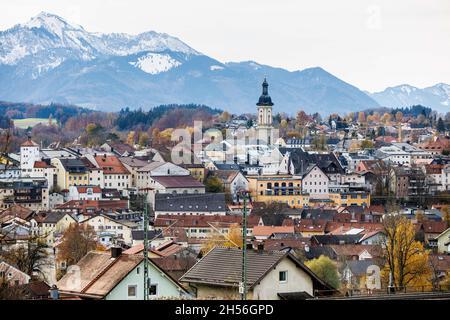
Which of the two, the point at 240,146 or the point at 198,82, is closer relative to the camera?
the point at 240,146

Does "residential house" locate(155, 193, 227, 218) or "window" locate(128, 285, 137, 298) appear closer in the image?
"window" locate(128, 285, 137, 298)

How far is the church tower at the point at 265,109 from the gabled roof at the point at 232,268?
3653cm

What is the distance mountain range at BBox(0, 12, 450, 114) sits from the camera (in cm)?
3666

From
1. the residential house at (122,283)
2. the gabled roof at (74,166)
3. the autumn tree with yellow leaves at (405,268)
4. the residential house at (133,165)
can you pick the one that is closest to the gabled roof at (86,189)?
the gabled roof at (74,166)

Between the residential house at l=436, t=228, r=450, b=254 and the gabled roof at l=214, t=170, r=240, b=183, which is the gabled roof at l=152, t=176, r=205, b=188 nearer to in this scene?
the gabled roof at l=214, t=170, r=240, b=183

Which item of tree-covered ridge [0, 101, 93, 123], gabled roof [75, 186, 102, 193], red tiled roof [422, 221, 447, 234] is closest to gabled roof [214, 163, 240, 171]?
gabled roof [75, 186, 102, 193]

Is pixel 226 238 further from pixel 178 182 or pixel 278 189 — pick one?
pixel 278 189

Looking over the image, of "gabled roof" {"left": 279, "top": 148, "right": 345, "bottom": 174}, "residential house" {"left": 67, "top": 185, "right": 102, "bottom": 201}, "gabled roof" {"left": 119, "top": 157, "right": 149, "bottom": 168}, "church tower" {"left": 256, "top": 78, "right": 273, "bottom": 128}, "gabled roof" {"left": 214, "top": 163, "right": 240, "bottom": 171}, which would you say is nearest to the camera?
"residential house" {"left": 67, "top": 185, "right": 102, "bottom": 201}

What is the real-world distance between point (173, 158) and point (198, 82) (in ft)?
138

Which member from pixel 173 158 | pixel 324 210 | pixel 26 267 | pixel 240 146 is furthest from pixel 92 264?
pixel 240 146

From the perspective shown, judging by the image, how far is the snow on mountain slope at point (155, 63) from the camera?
210 ft

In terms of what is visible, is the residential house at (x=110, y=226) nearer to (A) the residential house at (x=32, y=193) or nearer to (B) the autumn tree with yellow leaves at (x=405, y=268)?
(A) the residential house at (x=32, y=193)
